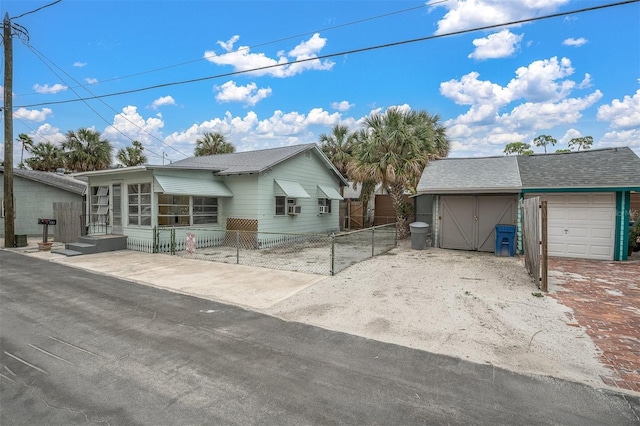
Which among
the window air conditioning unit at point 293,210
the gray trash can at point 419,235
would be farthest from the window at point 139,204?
the gray trash can at point 419,235

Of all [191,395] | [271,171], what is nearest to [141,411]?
[191,395]

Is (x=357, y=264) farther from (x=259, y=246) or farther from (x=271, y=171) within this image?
(x=271, y=171)

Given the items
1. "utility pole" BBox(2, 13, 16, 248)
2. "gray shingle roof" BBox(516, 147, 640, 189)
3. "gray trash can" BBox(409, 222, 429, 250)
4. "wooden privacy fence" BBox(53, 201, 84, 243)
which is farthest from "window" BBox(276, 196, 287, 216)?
"utility pole" BBox(2, 13, 16, 248)

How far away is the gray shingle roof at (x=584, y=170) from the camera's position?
10.3 meters

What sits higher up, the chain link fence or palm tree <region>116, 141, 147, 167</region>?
palm tree <region>116, 141, 147, 167</region>

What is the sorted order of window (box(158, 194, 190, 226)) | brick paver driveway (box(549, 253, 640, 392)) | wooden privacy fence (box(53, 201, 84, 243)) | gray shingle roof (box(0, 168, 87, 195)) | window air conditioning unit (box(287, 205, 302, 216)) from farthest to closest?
gray shingle roof (box(0, 168, 87, 195)) < window air conditioning unit (box(287, 205, 302, 216)) < wooden privacy fence (box(53, 201, 84, 243)) < window (box(158, 194, 190, 226)) < brick paver driveway (box(549, 253, 640, 392))

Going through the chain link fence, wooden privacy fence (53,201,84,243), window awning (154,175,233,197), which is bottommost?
the chain link fence

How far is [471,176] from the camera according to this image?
42.1 feet

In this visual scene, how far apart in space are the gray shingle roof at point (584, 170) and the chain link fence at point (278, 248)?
5.86m

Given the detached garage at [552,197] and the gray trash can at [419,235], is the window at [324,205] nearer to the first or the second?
the detached garage at [552,197]

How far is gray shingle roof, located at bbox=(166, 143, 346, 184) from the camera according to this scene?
1316 centimetres

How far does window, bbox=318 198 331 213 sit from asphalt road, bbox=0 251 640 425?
499 inches

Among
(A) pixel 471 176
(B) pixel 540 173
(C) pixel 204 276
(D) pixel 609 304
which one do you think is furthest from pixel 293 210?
(D) pixel 609 304

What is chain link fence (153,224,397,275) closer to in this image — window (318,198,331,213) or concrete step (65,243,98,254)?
concrete step (65,243,98,254)
